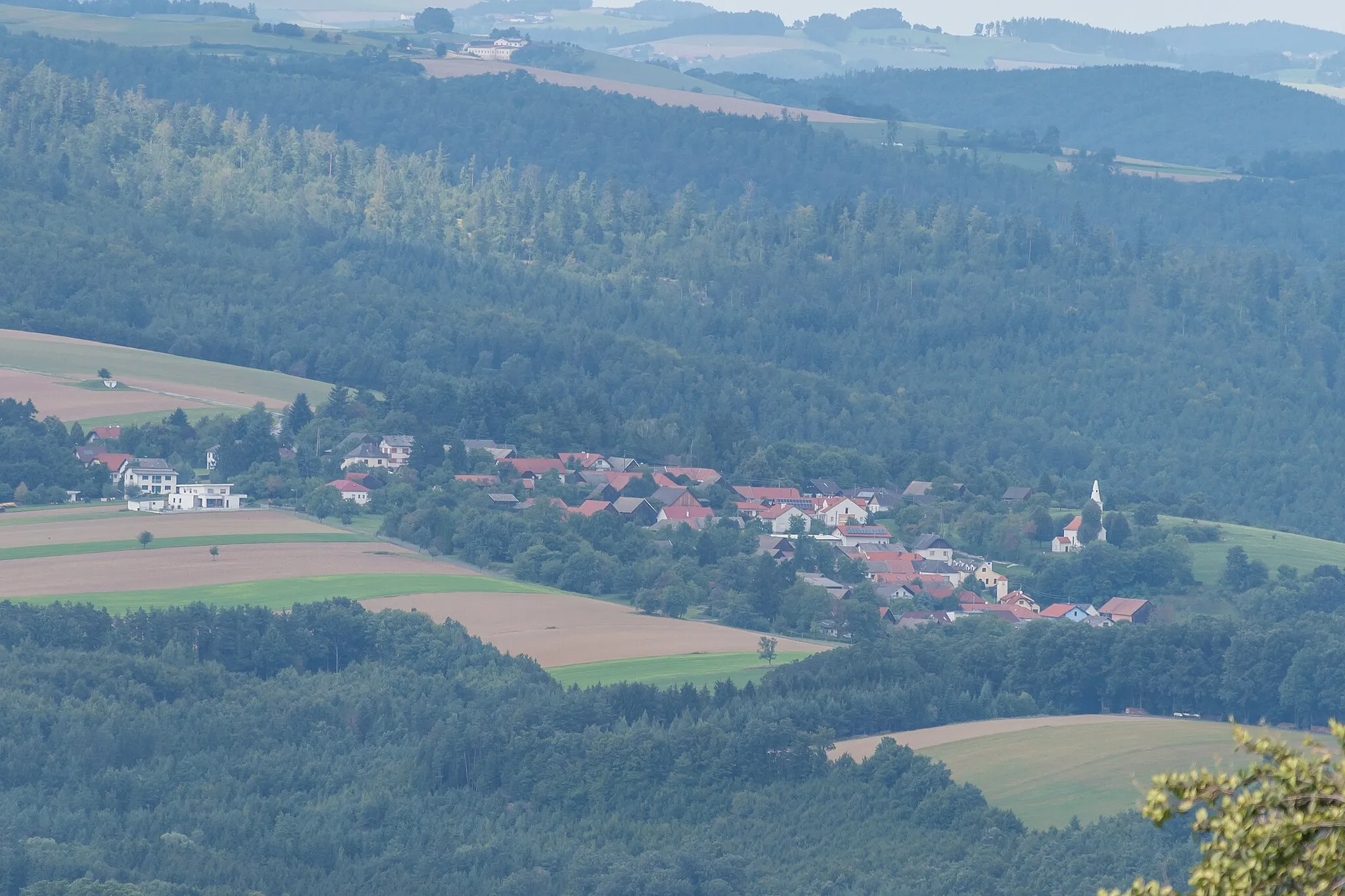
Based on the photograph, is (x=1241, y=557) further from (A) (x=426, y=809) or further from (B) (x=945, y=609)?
(A) (x=426, y=809)

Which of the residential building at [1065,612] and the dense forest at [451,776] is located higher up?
the dense forest at [451,776]

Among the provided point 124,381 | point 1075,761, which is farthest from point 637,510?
point 1075,761

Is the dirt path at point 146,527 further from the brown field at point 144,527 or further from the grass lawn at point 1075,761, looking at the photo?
the grass lawn at point 1075,761

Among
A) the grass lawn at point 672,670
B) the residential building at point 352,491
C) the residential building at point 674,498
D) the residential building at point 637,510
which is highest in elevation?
the grass lawn at point 672,670

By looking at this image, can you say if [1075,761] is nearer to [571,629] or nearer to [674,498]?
[571,629]

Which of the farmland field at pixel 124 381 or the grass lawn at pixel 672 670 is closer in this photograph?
the grass lawn at pixel 672 670

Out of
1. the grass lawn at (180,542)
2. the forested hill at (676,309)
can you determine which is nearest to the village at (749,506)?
the forested hill at (676,309)
